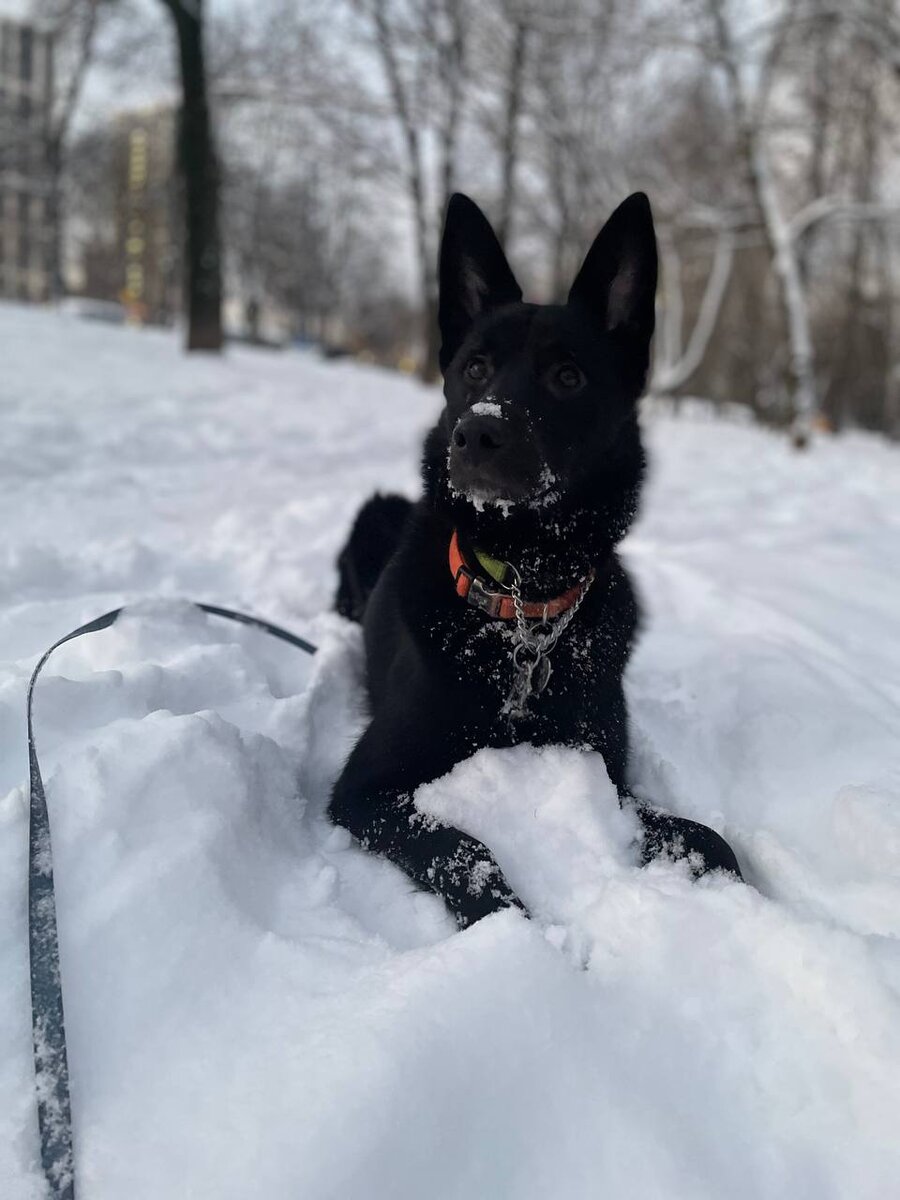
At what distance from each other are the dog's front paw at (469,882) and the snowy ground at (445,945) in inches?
3.0

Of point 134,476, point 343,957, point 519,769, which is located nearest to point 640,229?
point 519,769

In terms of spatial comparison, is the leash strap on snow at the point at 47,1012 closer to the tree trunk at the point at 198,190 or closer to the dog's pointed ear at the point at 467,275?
the dog's pointed ear at the point at 467,275

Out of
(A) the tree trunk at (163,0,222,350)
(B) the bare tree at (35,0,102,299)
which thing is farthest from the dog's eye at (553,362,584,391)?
(B) the bare tree at (35,0,102,299)

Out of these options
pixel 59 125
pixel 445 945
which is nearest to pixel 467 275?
pixel 445 945

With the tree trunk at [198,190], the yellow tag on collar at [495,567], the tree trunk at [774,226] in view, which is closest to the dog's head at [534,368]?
the yellow tag on collar at [495,567]

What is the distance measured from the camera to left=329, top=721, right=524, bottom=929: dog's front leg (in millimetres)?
1717

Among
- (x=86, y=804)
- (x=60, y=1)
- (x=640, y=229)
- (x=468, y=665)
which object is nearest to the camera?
(x=86, y=804)

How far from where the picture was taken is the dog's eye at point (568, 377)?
94.2 inches

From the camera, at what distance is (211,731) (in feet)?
6.47

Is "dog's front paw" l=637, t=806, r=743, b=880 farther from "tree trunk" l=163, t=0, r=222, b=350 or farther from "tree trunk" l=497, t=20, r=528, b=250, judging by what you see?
"tree trunk" l=497, t=20, r=528, b=250

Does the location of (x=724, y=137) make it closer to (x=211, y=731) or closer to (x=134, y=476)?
(x=134, y=476)

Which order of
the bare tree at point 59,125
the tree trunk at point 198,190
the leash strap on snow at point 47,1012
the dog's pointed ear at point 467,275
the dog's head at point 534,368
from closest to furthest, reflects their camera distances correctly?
1. the leash strap on snow at point 47,1012
2. the dog's head at point 534,368
3. the dog's pointed ear at point 467,275
4. the tree trunk at point 198,190
5. the bare tree at point 59,125

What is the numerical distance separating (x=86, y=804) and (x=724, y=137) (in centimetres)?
1984

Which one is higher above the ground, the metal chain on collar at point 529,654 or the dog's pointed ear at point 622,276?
the dog's pointed ear at point 622,276
